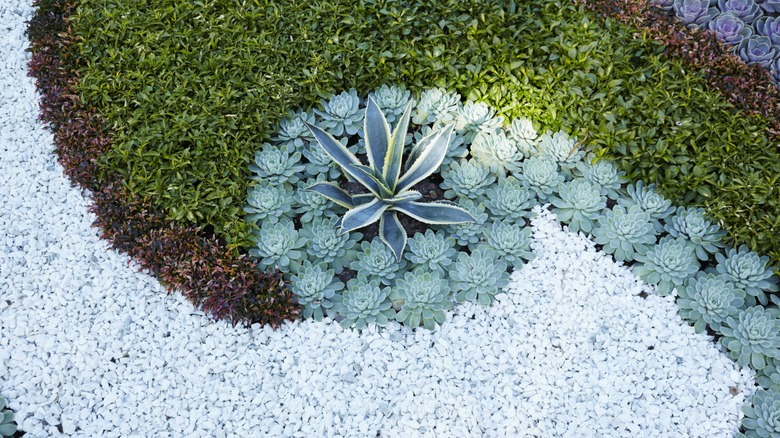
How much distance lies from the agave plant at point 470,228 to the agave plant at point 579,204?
48 centimetres

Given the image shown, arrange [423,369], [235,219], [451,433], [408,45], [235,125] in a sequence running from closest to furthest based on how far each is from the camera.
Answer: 1. [451,433]
2. [423,369]
3. [235,219]
4. [235,125]
5. [408,45]

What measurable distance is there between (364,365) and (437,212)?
3.17 ft

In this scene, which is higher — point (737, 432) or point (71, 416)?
point (737, 432)

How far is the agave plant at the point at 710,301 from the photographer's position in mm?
2854

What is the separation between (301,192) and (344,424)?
1.41 m

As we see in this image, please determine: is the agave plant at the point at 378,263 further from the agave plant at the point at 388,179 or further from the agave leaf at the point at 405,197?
the agave leaf at the point at 405,197

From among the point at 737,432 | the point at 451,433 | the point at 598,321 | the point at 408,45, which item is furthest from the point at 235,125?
the point at 737,432

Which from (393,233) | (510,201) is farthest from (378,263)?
(510,201)

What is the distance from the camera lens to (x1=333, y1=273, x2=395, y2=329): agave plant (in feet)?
9.41

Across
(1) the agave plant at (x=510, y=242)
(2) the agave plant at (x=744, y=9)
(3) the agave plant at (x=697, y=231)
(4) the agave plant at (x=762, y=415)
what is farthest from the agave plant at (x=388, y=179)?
(2) the agave plant at (x=744, y=9)

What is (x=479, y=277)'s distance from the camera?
2920 mm

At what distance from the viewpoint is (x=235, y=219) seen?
312 centimetres

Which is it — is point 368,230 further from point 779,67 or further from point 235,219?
point 779,67

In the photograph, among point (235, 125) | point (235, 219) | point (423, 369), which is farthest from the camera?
Result: point (235, 125)
